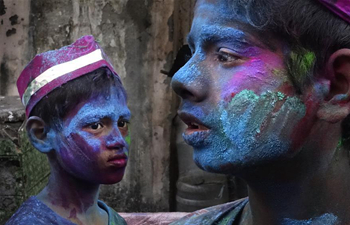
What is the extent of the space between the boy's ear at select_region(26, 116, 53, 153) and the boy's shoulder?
29cm

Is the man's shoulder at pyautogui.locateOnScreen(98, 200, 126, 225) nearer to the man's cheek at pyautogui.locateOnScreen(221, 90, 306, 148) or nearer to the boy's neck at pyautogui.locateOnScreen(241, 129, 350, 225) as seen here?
the boy's neck at pyautogui.locateOnScreen(241, 129, 350, 225)

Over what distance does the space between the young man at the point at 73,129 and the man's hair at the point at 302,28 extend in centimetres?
156

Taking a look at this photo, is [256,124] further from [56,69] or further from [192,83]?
[56,69]

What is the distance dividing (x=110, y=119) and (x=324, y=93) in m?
1.61

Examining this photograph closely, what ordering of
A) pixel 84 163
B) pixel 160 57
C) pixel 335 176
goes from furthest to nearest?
pixel 160 57 → pixel 84 163 → pixel 335 176

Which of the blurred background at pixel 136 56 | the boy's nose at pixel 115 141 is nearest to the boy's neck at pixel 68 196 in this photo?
the boy's nose at pixel 115 141

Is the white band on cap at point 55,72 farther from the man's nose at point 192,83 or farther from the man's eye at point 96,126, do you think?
the man's nose at point 192,83

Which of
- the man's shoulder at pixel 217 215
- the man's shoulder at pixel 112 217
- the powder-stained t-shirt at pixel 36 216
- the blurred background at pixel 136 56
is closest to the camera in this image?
the man's shoulder at pixel 217 215

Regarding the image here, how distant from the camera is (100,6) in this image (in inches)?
211

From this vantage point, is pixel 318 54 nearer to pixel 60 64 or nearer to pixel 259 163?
pixel 259 163

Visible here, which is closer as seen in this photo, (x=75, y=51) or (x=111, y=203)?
(x=75, y=51)

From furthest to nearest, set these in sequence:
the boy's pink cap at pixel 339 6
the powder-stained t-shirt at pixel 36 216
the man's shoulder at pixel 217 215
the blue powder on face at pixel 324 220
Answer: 1. the powder-stained t-shirt at pixel 36 216
2. the man's shoulder at pixel 217 215
3. the blue powder on face at pixel 324 220
4. the boy's pink cap at pixel 339 6

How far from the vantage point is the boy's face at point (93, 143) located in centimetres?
301

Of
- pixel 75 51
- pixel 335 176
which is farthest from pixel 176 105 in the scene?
pixel 335 176
